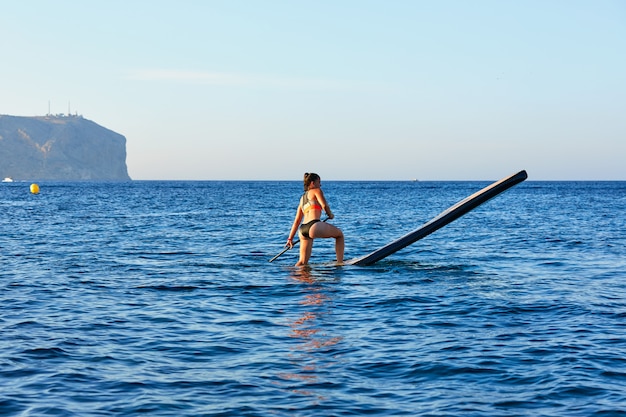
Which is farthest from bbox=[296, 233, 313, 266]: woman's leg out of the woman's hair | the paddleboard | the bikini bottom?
the paddleboard

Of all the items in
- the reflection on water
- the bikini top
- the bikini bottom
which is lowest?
the reflection on water

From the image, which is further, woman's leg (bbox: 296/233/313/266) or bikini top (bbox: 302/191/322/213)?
woman's leg (bbox: 296/233/313/266)

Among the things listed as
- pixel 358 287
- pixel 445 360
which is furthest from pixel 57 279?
pixel 445 360

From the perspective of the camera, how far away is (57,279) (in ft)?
49.3

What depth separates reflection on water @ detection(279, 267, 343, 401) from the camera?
7.45 meters

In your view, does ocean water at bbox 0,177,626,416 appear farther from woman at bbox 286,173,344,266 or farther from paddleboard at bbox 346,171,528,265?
paddleboard at bbox 346,171,528,265

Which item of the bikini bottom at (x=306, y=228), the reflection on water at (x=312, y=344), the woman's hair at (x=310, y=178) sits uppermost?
the woman's hair at (x=310, y=178)

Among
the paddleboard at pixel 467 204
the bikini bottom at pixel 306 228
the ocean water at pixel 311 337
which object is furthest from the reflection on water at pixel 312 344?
the paddleboard at pixel 467 204

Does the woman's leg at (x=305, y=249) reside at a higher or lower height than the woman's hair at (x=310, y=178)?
lower

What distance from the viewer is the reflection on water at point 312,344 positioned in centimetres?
745

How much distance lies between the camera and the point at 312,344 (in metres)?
9.12

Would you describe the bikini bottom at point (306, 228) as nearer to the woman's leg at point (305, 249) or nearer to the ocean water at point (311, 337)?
the woman's leg at point (305, 249)

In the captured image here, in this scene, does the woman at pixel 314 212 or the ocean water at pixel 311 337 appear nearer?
the ocean water at pixel 311 337

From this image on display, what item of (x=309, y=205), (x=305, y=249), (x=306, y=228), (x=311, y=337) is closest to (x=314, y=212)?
(x=309, y=205)
